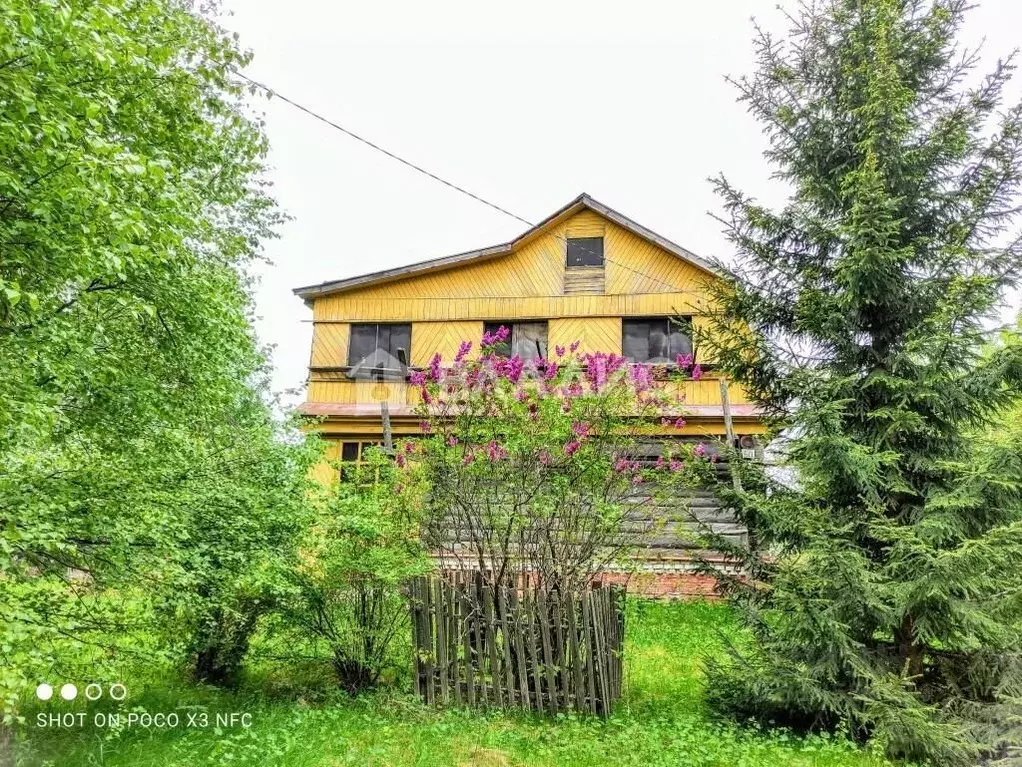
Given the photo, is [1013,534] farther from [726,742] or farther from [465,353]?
[465,353]

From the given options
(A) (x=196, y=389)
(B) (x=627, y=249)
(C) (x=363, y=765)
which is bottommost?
(C) (x=363, y=765)

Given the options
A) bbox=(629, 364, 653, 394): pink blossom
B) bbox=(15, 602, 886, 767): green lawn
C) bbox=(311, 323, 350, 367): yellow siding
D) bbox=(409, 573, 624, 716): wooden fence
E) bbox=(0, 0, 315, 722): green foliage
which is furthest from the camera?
bbox=(311, 323, 350, 367): yellow siding

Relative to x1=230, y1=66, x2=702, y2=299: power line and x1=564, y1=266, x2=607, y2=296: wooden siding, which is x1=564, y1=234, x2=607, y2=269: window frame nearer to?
x1=564, y1=266, x2=607, y2=296: wooden siding

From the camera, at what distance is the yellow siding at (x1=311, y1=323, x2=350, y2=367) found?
→ 56.6 feet

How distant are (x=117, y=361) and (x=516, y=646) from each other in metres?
4.28

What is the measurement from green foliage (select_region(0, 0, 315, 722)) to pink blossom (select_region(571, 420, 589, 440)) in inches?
114

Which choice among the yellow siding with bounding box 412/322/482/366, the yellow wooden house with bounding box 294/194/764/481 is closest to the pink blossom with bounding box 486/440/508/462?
the yellow wooden house with bounding box 294/194/764/481

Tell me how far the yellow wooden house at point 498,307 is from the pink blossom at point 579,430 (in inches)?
391

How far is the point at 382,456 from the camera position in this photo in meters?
6.95

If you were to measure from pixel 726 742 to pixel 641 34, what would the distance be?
15.3m

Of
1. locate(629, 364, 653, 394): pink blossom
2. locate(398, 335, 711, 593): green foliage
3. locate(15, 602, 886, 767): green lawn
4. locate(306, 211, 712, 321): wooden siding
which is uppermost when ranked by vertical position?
locate(306, 211, 712, 321): wooden siding

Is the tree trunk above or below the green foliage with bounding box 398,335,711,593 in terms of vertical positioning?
below

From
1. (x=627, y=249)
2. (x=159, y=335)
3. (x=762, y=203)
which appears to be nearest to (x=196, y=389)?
(x=159, y=335)

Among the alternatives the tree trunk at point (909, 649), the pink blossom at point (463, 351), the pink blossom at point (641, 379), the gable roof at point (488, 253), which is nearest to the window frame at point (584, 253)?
the gable roof at point (488, 253)
